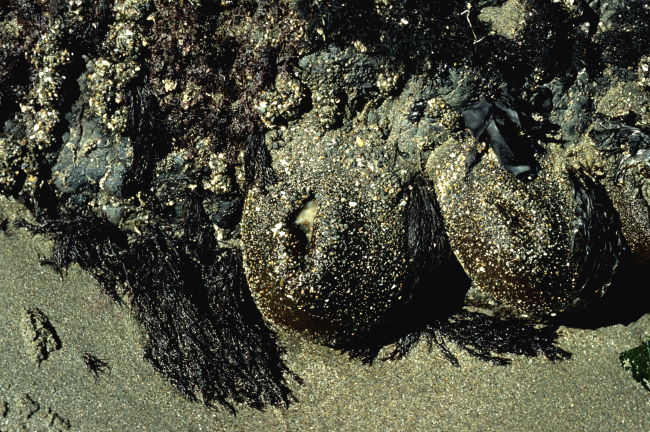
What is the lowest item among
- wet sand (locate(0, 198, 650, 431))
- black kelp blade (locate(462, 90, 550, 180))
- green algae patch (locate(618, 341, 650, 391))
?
green algae patch (locate(618, 341, 650, 391))

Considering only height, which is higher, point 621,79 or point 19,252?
point 19,252

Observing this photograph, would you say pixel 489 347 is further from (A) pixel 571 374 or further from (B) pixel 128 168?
(B) pixel 128 168

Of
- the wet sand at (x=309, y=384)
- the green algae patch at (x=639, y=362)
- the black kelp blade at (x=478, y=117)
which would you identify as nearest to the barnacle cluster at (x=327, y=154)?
the black kelp blade at (x=478, y=117)

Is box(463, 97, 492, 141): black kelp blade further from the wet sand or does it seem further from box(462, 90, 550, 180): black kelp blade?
the wet sand

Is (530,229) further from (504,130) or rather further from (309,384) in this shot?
(309,384)

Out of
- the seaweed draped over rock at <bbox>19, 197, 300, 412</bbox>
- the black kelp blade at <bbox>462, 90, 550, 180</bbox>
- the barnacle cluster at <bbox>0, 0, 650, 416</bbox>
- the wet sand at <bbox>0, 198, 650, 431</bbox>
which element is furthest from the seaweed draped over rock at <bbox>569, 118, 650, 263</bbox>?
the seaweed draped over rock at <bbox>19, 197, 300, 412</bbox>

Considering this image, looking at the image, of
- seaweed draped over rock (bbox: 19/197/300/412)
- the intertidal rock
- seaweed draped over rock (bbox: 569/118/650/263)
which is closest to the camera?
the intertidal rock

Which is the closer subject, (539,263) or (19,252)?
(539,263)

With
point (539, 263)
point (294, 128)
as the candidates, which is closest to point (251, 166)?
point (294, 128)
